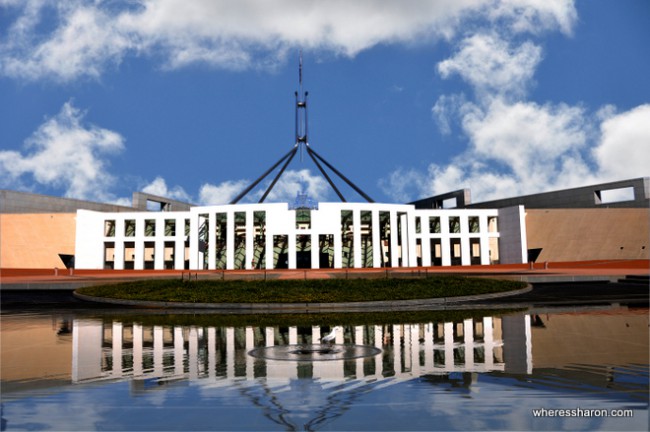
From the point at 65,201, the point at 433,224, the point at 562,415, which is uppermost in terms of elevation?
the point at 65,201

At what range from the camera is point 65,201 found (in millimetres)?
65000

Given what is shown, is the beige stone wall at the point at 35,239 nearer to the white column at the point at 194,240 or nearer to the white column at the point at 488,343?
the white column at the point at 194,240

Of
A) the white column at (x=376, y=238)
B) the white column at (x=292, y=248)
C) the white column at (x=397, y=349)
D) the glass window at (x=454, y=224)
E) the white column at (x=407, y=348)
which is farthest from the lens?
the glass window at (x=454, y=224)

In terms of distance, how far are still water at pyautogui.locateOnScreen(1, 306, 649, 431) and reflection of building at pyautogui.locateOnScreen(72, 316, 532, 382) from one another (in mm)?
32

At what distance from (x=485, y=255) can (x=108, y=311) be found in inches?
1986

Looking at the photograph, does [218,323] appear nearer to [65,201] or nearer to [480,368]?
[480,368]

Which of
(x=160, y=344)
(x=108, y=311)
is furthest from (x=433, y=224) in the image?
(x=160, y=344)

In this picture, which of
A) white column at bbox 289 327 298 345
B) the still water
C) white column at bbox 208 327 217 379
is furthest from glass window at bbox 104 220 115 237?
white column at bbox 289 327 298 345

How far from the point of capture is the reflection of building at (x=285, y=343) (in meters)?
7.43

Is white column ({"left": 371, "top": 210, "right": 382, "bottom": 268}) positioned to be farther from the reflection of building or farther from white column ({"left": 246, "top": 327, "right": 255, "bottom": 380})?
white column ({"left": 246, "top": 327, "right": 255, "bottom": 380})

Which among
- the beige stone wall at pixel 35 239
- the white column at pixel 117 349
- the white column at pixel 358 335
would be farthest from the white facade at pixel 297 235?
the white column at pixel 358 335

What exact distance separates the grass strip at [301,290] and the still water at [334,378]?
5.99 meters

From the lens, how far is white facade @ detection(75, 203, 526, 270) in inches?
2053

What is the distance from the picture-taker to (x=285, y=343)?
10.0 meters
